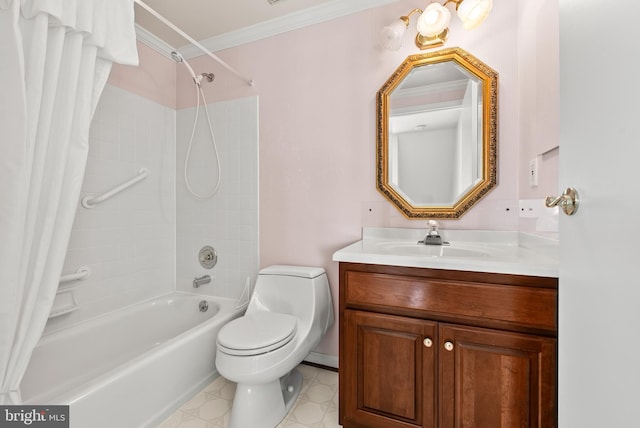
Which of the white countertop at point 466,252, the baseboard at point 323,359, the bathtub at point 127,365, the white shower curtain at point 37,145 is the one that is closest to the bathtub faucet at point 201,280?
the bathtub at point 127,365

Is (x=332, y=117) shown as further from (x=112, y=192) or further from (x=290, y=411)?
(x=290, y=411)

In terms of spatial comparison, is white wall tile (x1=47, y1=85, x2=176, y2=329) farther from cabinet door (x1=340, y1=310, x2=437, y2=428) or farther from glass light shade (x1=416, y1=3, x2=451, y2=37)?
glass light shade (x1=416, y1=3, x2=451, y2=37)

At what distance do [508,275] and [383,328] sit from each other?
0.50 m

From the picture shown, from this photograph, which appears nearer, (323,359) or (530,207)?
(530,207)

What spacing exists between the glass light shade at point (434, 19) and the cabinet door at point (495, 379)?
55.5 inches

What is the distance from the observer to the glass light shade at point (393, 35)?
145 cm

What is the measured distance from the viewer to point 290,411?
1.39 metres

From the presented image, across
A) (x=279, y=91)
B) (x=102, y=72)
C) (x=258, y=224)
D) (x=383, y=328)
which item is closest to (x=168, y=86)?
(x=279, y=91)

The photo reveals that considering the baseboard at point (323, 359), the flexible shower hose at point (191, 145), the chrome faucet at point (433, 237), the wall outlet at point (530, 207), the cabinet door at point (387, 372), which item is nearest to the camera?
the cabinet door at point (387, 372)

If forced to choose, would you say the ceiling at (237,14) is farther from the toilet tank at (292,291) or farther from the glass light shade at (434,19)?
the toilet tank at (292,291)

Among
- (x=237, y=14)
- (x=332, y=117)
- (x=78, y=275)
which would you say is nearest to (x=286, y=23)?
(x=237, y=14)

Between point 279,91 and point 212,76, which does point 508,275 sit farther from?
point 212,76

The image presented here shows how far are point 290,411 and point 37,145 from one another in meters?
1.53

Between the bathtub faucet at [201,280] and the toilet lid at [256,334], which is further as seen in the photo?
the bathtub faucet at [201,280]
